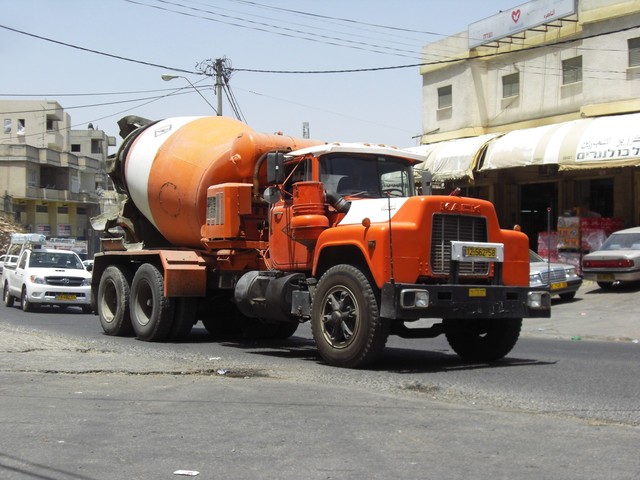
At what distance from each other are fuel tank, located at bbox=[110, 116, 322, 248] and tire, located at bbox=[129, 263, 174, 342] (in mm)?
846

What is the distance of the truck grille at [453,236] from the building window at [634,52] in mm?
18057

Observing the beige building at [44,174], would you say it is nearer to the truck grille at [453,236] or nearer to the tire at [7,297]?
the tire at [7,297]

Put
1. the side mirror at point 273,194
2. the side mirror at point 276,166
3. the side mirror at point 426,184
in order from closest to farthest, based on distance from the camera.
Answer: the side mirror at point 276,166 → the side mirror at point 426,184 → the side mirror at point 273,194

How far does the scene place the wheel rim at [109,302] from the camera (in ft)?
51.0

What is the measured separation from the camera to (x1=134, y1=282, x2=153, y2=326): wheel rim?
14.4 m

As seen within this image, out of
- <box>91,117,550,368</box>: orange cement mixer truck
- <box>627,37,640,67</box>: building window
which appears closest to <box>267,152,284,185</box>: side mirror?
<box>91,117,550,368</box>: orange cement mixer truck

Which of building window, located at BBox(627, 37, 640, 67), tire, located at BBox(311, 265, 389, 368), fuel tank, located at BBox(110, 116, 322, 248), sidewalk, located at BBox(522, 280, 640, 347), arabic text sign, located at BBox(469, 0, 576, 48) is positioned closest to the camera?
tire, located at BBox(311, 265, 389, 368)

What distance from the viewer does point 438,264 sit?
10062 millimetres

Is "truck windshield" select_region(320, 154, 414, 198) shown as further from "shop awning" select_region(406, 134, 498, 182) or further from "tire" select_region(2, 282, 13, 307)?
"tire" select_region(2, 282, 13, 307)

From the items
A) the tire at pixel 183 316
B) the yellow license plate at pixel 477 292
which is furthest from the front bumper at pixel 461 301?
the tire at pixel 183 316

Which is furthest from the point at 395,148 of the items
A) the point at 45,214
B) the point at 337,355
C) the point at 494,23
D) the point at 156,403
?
the point at 45,214

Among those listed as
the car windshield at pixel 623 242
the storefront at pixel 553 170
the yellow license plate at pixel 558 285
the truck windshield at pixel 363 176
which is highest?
the storefront at pixel 553 170

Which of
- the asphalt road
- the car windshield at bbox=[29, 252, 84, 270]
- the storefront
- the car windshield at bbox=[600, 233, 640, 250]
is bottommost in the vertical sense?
the asphalt road

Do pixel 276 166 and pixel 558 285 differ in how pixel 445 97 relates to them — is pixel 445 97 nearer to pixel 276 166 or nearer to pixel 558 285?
pixel 558 285
